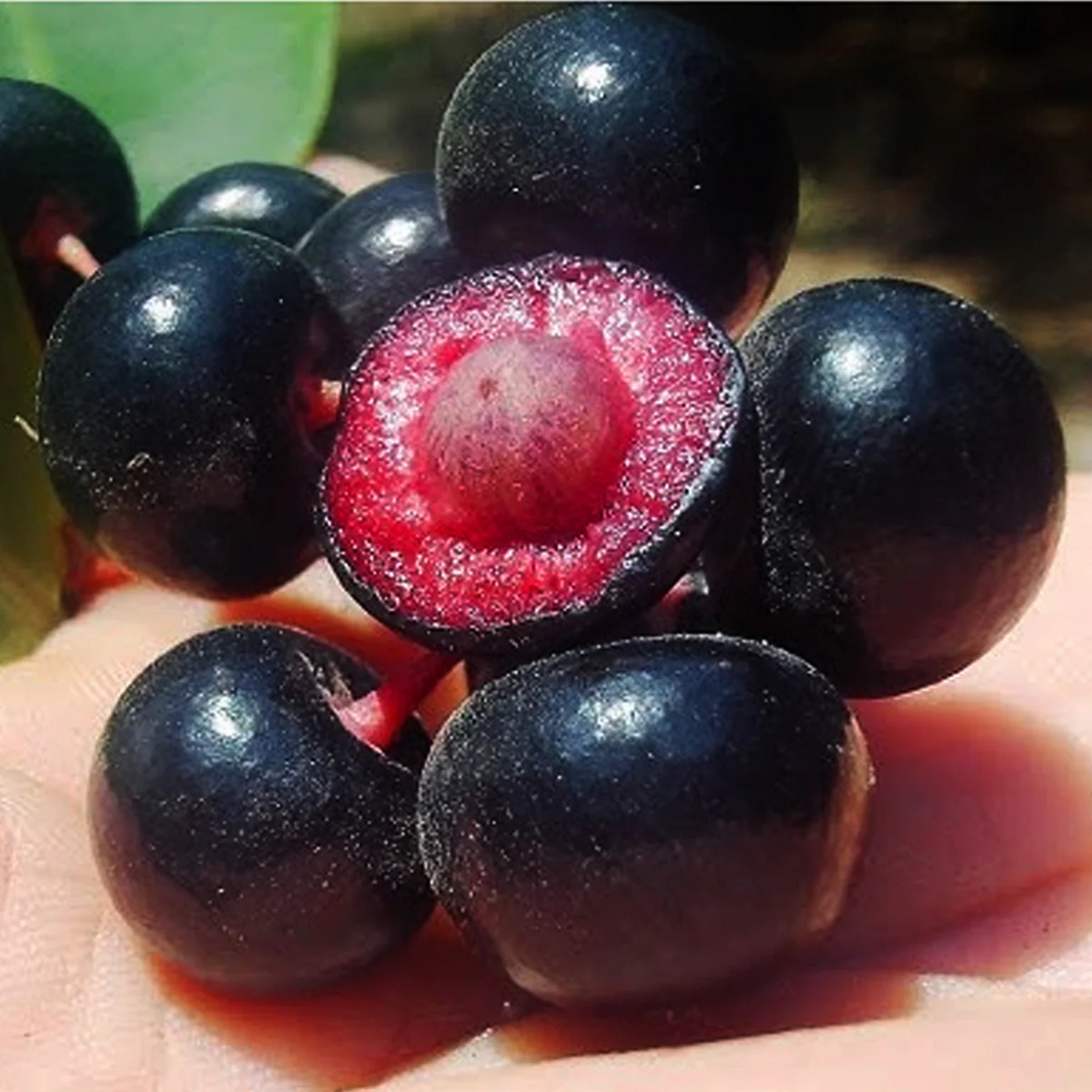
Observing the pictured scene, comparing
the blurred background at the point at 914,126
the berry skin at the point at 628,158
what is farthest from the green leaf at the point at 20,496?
the blurred background at the point at 914,126

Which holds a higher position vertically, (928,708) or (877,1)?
(928,708)

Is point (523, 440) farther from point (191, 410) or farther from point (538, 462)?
point (191, 410)

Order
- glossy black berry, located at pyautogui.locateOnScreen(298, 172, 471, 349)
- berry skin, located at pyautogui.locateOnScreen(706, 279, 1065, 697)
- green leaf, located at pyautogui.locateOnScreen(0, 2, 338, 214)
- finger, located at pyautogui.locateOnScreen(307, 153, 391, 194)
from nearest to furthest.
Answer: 1. berry skin, located at pyautogui.locateOnScreen(706, 279, 1065, 697)
2. glossy black berry, located at pyautogui.locateOnScreen(298, 172, 471, 349)
3. green leaf, located at pyautogui.locateOnScreen(0, 2, 338, 214)
4. finger, located at pyautogui.locateOnScreen(307, 153, 391, 194)

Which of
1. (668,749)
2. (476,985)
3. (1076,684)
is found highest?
(668,749)

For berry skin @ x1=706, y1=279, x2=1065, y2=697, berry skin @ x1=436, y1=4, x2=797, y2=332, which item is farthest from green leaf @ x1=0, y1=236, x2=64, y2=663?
berry skin @ x1=706, y1=279, x2=1065, y2=697

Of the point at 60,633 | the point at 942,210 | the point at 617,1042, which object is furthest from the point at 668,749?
the point at 942,210

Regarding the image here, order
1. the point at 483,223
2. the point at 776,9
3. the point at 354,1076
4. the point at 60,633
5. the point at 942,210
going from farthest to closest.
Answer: the point at 776,9 < the point at 942,210 < the point at 60,633 < the point at 483,223 < the point at 354,1076

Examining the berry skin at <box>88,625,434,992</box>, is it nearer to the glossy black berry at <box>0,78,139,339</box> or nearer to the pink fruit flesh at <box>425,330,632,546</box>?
the pink fruit flesh at <box>425,330,632,546</box>

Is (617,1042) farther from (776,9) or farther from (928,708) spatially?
(776,9)

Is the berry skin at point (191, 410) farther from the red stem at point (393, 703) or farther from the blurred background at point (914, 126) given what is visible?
the blurred background at point (914, 126)
